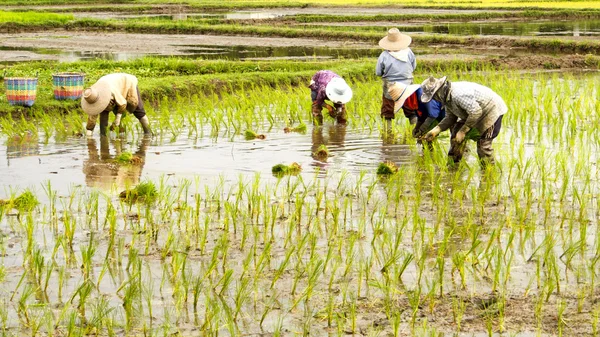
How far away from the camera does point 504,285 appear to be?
148 inches

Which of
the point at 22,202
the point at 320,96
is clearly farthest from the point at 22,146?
the point at 320,96

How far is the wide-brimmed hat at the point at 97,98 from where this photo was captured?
6.84 metres

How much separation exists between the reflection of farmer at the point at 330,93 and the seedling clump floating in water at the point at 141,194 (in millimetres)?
2638

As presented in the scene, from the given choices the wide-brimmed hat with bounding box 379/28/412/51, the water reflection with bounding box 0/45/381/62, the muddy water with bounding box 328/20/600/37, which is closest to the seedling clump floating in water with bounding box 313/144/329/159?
the wide-brimmed hat with bounding box 379/28/412/51

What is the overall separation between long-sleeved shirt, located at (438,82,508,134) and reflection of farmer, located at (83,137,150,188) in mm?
2144

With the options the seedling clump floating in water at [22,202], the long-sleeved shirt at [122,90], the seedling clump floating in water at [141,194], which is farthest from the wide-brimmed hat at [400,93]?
the seedling clump floating in water at [22,202]

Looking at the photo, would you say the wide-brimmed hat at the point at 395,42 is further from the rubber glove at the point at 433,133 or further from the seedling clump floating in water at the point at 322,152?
the rubber glove at the point at 433,133

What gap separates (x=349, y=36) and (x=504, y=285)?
1538 centimetres

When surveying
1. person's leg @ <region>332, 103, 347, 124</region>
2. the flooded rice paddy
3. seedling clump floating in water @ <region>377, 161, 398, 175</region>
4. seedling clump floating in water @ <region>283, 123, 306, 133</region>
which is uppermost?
person's leg @ <region>332, 103, 347, 124</region>

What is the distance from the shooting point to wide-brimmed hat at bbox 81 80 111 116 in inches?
269

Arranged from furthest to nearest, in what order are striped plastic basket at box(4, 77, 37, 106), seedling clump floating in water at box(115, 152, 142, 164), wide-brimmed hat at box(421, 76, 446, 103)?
striped plastic basket at box(4, 77, 37, 106) < seedling clump floating in water at box(115, 152, 142, 164) < wide-brimmed hat at box(421, 76, 446, 103)

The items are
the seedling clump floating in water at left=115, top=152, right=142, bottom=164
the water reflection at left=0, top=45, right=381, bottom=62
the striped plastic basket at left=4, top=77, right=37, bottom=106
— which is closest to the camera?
the seedling clump floating in water at left=115, top=152, right=142, bottom=164

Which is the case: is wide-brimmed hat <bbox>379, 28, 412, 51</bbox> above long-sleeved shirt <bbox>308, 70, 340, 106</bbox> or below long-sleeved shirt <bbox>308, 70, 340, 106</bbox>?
above

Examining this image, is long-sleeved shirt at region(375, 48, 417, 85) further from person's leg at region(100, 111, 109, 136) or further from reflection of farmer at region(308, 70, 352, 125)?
person's leg at region(100, 111, 109, 136)
